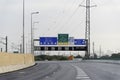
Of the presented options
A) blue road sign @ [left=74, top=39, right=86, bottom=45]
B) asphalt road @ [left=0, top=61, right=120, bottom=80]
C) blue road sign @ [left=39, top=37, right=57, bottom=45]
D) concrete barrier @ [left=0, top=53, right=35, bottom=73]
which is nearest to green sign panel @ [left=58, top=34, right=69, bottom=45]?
blue road sign @ [left=39, top=37, right=57, bottom=45]

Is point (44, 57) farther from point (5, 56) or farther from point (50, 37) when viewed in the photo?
point (5, 56)

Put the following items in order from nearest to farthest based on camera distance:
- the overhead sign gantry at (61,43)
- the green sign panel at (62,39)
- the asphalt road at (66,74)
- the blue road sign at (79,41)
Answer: the asphalt road at (66,74)
the green sign panel at (62,39)
the overhead sign gantry at (61,43)
the blue road sign at (79,41)

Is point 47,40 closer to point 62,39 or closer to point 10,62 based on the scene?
point 62,39

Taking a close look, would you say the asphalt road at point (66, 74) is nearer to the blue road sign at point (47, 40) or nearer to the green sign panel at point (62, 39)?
the green sign panel at point (62, 39)

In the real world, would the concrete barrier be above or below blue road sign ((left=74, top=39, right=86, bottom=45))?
below

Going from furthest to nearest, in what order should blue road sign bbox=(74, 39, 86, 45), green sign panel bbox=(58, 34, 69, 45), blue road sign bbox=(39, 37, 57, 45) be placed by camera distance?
blue road sign bbox=(74, 39, 86, 45) < blue road sign bbox=(39, 37, 57, 45) < green sign panel bbox=(58, 34, 69, 45)

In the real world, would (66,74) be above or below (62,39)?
below

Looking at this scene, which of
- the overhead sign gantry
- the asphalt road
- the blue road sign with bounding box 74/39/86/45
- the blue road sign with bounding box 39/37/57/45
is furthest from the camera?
the blue road sign with bounding box 74/39/86/45

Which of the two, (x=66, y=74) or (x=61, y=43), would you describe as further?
(x=61, y=43)

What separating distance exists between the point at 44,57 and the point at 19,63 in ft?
356

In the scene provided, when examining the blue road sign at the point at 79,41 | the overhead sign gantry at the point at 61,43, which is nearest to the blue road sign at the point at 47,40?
the overhead sign gantry at the point at 61,43

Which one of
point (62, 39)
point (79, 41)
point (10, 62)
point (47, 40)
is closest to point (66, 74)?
point (10, 62)

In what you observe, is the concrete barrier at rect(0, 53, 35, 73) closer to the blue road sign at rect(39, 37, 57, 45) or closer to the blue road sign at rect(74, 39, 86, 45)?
the blue road sign at rect(39, 37, 57, 45)

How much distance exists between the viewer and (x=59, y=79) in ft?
97.6
